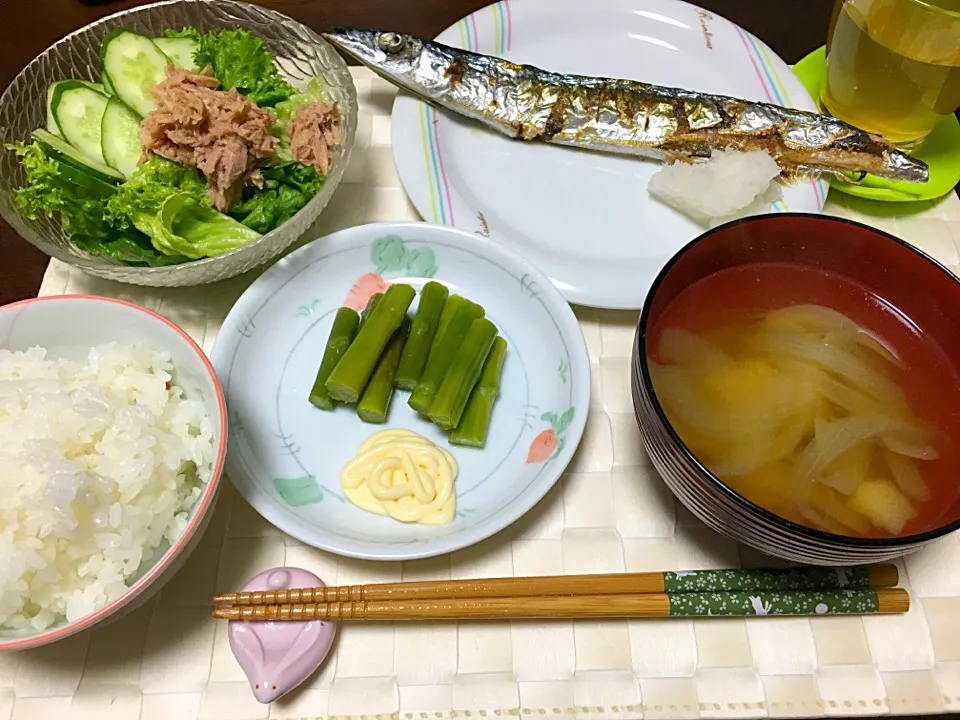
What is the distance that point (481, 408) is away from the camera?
133cm

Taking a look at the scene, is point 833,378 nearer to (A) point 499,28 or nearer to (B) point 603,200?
(B) point 603,200

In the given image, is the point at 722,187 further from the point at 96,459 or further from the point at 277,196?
the point at 96,459

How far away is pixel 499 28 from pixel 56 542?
1.61m

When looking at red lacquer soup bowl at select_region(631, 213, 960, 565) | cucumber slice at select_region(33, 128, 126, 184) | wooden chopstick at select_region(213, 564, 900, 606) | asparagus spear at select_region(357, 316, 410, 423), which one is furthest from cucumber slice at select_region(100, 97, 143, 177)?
red lacquer soup bowl at select_region(631, 213, 960, 565)

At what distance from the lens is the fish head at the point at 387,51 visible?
5.61ft

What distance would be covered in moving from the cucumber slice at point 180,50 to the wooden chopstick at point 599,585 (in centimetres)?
118

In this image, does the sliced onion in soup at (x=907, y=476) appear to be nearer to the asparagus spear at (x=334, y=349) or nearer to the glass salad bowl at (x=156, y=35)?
the asparagus spear at (x=334, y=349)

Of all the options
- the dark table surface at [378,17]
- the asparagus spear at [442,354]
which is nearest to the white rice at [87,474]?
the asparagus spear at [442,354]

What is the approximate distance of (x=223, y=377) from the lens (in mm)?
1282

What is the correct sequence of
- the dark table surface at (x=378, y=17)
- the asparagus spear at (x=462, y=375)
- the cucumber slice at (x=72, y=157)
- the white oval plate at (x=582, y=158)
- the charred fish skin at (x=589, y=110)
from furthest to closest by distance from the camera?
the dark table surface at (x=378, y=17)
the charred fish skin at (x=589, y=110)
the white oval plate at (x=582, y=158)
the cucumber slice at (x=72, y=157)
the asparagus spear at (x=462, y=375)

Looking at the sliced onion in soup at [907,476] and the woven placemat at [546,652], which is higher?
the sliced onion in soup at [907,476]

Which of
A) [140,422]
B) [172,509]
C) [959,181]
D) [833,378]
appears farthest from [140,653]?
[959,181]

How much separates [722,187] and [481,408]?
2.47 ft

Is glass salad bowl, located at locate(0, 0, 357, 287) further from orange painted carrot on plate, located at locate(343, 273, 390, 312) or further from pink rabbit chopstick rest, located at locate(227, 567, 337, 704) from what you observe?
pink rabbit chopstick rest, located at locate(227, 567, 337, 704)
